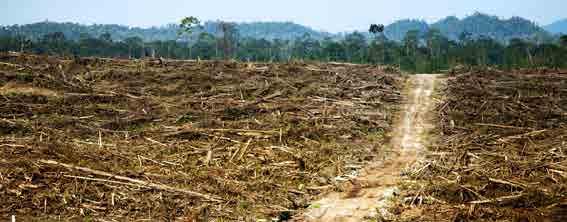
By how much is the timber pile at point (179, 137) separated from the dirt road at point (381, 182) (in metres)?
0.38

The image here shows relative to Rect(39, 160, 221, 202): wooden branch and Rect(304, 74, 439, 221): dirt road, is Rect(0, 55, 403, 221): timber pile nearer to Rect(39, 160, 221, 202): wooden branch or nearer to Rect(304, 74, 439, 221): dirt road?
Rect(39, 160, 221, 202): wooden branch

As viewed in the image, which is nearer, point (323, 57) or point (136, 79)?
point (136, 79)

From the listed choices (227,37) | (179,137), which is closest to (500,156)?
(179,137)

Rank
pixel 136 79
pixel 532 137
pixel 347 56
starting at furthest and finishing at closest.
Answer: pixel 347 56 < pixel 136 79 < pixel 532 137

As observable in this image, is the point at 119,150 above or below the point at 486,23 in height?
below

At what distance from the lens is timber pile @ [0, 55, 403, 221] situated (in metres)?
7.30

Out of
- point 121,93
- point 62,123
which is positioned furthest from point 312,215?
point 121,93

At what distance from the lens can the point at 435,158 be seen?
9.55m

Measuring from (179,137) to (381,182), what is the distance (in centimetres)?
432

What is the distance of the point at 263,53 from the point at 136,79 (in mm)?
56036

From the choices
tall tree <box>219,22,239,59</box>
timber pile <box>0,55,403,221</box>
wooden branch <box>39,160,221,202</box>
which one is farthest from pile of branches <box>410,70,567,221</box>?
tall tree <box>219,22,239,59</box>

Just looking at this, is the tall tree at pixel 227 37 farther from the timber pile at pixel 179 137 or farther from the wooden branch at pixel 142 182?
the wooden branch at pixel 142 182

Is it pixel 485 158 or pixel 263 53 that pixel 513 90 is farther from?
pixel 263 53

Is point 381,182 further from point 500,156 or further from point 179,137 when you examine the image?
point 179,137
